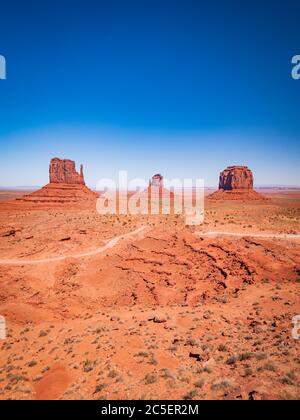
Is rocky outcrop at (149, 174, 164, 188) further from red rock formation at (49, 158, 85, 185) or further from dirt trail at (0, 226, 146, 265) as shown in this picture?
dirt trail at (0, 226, 146, 265)

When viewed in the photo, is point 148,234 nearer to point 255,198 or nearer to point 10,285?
point 10,285

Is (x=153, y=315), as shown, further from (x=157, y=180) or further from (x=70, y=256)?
(x=157, y=180)

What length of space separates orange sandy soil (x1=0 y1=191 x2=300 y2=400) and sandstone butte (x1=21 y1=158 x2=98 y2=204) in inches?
1920

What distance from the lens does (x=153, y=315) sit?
18969 millimetres

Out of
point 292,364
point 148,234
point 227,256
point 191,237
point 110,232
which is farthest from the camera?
point 110,232

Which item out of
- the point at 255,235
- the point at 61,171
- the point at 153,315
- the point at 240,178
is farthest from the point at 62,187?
the point at 153,315

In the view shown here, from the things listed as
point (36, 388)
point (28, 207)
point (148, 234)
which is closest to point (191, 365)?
point (36, 388)

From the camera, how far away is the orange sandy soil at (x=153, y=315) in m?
10.8

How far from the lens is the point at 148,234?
1283 inches

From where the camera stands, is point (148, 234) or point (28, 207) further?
point (28, 207)

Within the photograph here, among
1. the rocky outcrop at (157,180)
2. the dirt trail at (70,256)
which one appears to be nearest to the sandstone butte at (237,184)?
the rocky outcrop at (157,180)

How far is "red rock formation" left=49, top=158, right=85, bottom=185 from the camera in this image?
96.2m
